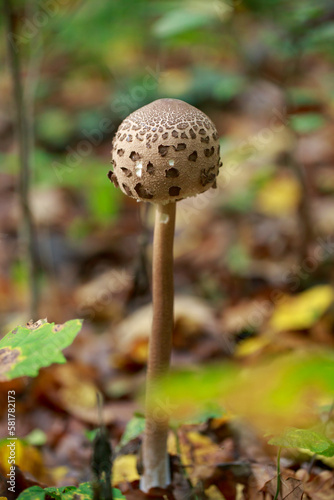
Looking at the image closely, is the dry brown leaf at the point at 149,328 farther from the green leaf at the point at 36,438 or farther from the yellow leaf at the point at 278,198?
the yellow leaf at the point at 278,198

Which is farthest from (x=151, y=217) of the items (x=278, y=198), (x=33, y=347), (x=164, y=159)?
(x=33, y=347)

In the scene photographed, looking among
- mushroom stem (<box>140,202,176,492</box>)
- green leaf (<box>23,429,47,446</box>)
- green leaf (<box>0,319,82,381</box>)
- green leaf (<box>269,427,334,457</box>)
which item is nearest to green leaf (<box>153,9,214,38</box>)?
mushroom stem (<box>140,202,176,492</box>)

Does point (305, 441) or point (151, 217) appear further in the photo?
point (151, 217)

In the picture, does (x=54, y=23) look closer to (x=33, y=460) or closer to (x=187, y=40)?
(x=187, y=40)

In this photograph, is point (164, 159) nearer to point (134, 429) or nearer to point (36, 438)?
point (134, 429)
